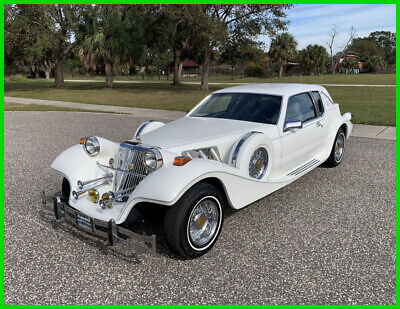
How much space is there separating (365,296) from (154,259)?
1.92m

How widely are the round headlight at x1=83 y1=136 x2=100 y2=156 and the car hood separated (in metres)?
0.54

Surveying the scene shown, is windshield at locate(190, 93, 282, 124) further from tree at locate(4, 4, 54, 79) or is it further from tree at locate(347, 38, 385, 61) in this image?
tree at locate(347, 38, 385, 61)

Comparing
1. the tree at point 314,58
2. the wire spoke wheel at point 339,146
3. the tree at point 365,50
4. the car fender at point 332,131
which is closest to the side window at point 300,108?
the car fender at point 332,131

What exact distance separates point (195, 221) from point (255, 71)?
184 feet

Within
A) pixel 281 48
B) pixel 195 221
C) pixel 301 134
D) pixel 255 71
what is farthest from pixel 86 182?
pixel 281 48

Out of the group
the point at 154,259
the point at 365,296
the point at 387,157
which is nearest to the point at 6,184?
the point at 154,259

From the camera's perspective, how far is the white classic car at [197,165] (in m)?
3.20

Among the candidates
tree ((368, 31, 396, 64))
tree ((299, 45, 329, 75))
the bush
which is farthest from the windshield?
tree ((368, 31, 396, 64))

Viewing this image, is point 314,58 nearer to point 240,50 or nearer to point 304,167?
point 240,50

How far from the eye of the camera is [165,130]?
4512mm

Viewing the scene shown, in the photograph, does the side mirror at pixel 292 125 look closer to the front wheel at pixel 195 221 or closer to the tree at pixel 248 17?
the front wheel at pixel 195 221

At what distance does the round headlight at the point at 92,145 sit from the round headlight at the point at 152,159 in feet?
2.70

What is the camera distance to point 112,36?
2658 centimetres

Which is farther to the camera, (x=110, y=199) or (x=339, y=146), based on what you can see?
(x=339, y=146)
